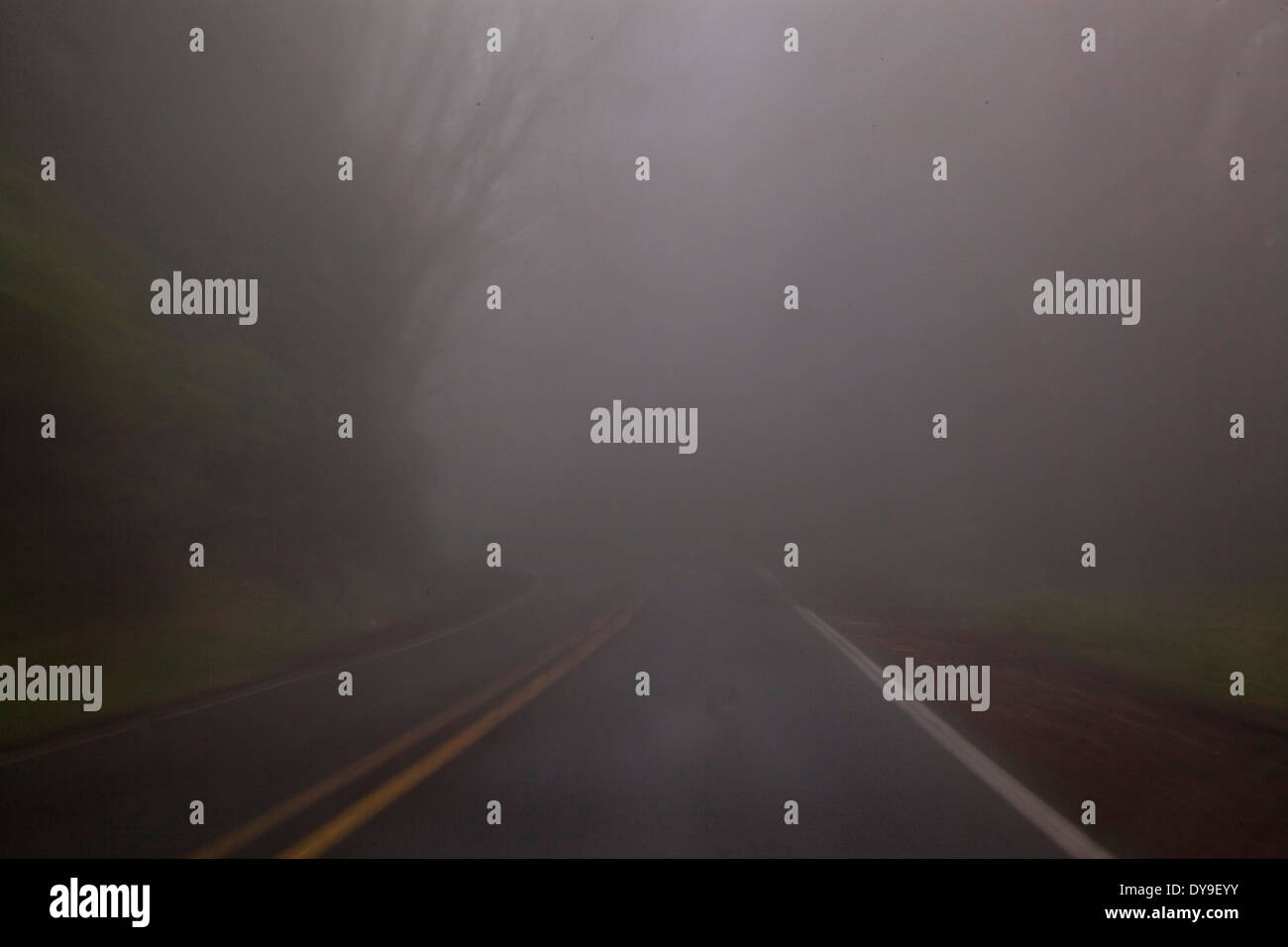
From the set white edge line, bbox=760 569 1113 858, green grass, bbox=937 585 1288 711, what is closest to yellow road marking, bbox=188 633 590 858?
white edge line, bbox=760 569 1113 858

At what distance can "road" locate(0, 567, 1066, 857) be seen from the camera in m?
5.88

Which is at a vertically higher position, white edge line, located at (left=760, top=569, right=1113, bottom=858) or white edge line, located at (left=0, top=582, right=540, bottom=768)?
white edge line, located at (left=0, top=582, right=540, bottom=768)

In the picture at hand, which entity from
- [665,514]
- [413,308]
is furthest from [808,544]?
[413,308]

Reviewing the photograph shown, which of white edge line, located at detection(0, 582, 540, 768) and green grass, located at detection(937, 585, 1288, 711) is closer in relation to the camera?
white edge line, located at detection(0, 582, 540, 768)

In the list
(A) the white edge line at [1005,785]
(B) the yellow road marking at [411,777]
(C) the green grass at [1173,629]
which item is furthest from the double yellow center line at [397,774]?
(C) the green grass at [1173,629]

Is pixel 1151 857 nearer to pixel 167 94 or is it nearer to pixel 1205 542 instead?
pixel 167 94

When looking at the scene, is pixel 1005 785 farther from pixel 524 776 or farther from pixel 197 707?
pixel 197 707

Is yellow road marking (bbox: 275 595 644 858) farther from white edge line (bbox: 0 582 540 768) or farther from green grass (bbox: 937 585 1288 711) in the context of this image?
green grass (bbox: 937 585 1288 711)

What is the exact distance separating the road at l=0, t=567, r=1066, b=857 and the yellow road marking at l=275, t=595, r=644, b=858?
2 centimetres

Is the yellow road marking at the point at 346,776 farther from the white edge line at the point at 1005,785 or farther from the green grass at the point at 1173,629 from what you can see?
the green grass at the point at 1173,629

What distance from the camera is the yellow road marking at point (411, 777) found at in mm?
5672

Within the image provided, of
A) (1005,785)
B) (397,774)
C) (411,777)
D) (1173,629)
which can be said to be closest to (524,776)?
(411,777)

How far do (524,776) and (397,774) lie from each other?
0.90 meters
